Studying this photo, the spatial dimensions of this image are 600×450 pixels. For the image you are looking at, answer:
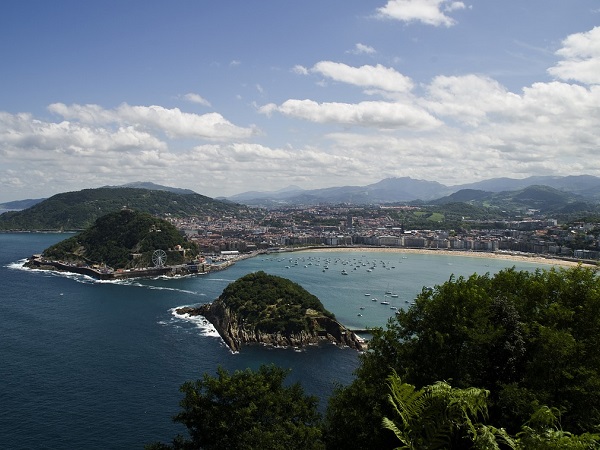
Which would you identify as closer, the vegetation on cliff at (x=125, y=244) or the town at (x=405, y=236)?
the vegetation on cliff at (x=125, y=244)

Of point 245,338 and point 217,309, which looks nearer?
point 245,338

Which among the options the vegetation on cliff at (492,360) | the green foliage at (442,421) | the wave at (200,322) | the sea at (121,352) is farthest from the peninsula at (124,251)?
the green foliage at (442,421)

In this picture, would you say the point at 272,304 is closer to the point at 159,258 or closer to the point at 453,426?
the point at 159,258

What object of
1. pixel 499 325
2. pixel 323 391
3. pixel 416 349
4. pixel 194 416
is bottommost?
pixel 323 391

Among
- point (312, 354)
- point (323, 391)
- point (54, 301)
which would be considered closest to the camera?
point (323, 391)

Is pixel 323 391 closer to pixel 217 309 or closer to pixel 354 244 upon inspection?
pixel 217 309

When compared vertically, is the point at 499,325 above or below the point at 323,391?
above

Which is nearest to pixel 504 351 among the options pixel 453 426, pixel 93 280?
pixel 453 426

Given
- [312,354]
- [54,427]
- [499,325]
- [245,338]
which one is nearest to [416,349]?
[499,325]

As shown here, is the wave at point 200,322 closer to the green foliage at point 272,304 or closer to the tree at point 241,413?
the green foliage at point 272,304
